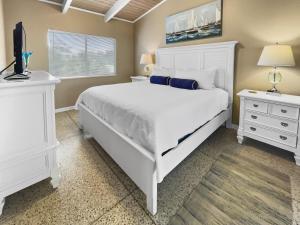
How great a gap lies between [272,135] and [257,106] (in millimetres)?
426

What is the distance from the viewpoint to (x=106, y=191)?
1.73 meters

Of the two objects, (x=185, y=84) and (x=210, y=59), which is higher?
(x=210, y=59)

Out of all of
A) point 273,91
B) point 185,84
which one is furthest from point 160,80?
point 273,91

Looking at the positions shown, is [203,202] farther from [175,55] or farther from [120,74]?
[120,74]

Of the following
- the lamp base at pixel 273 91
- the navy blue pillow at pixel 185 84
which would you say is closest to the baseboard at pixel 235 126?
the lamp base at pixel 273 91

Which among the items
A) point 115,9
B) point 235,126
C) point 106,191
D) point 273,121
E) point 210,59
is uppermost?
point 115,9

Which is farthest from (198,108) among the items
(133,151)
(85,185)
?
(85,185)

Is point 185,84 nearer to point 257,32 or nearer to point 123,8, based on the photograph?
point 257,32

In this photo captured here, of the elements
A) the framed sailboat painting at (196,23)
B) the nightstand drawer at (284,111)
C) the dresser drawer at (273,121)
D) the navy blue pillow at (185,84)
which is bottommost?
the dresser drawer at (273,121)

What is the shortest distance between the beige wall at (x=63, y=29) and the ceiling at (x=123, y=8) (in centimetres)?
19

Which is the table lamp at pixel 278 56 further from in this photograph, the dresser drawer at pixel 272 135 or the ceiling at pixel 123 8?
the ceiling at pixel 123 8

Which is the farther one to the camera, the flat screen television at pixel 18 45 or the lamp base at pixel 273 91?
the lamp base at pixel 273 91

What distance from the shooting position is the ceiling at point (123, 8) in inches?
161

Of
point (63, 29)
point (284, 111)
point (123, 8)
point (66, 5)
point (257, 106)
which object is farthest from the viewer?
point (123, 8)
